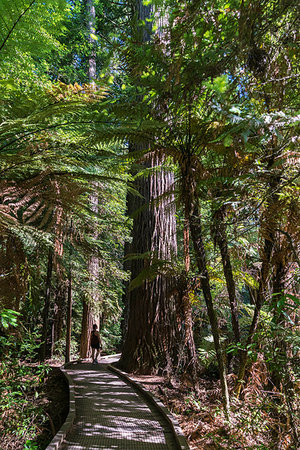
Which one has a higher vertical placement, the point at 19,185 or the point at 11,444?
the point at 19,185

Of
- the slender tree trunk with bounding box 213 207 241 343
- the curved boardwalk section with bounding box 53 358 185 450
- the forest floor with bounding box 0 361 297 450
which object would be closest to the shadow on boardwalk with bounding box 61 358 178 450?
the curved boardwalk section with bounding box 53 358 185 450

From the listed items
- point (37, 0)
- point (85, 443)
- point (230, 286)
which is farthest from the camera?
point (230, 286)

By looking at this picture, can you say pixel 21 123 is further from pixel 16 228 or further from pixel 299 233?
pixel 299 233

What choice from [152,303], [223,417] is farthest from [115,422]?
[152,303]

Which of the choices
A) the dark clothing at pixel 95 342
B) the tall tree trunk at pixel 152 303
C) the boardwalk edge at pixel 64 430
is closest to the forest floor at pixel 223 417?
the tall tree trunk at pixel 152 303

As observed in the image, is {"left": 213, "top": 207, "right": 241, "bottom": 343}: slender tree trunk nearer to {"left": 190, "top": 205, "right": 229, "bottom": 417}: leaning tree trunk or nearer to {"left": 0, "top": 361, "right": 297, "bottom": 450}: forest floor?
{"left": 190, "top": 205, "right": 229, "bottom": 417}: leaning tree trunk

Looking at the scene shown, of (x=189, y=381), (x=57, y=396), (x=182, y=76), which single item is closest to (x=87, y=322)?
(x=57, y=396)

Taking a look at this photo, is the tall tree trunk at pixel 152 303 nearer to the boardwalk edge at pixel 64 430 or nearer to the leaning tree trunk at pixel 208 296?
the boardwalk edge at pixel 64 430

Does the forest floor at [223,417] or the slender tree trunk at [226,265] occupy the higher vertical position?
the slender tree trunk at [226,265]

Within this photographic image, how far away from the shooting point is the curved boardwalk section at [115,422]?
11.8 ft

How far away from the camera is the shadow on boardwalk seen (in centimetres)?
361

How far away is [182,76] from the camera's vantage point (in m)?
3.30

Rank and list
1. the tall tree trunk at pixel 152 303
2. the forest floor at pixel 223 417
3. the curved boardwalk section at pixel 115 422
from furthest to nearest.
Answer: the tall tree trunk at pixel 152 303 → the curved boardwalk section at pixel 115 422 → the forest floor at pixel 223 417

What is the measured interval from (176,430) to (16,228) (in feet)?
10.1
